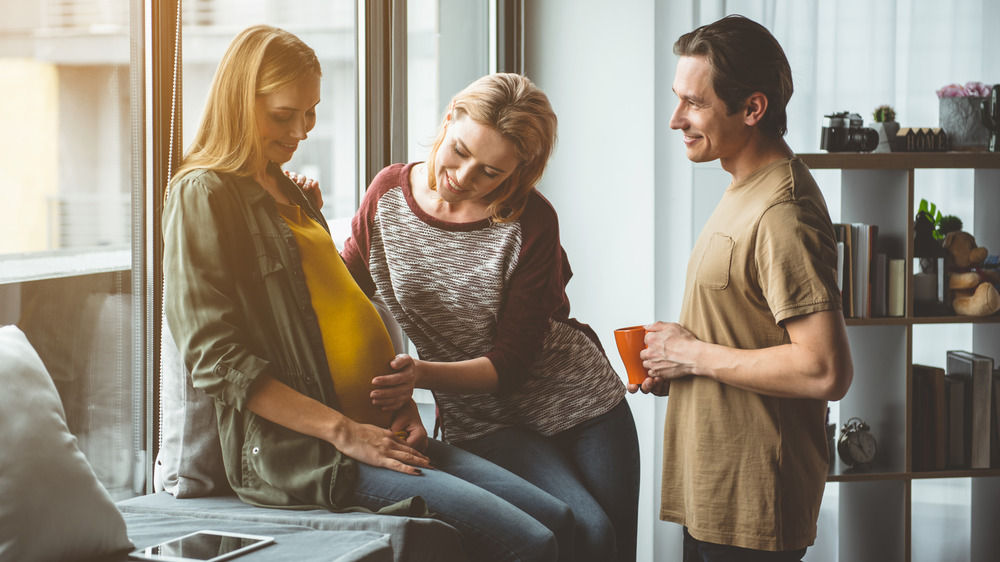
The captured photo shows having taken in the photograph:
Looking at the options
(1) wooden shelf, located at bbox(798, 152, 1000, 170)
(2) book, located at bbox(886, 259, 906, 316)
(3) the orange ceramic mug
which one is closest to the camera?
(3) the orange ceramic mug

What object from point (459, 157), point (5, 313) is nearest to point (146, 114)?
point (5, 313)

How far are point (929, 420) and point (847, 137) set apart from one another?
37.0 inches

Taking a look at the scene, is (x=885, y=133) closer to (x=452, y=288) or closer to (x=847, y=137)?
(x=847, y=137)

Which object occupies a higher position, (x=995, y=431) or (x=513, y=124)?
(x=513, y=124)

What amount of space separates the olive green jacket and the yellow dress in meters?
0.02

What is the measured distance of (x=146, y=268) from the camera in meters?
1.60

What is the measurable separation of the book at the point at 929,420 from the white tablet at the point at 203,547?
7.39 ft

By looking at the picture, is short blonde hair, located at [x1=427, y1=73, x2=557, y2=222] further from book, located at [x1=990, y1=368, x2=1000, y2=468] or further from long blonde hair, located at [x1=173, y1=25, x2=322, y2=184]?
book, located at [x1=990, y1=368, x2=1000, y2=468]

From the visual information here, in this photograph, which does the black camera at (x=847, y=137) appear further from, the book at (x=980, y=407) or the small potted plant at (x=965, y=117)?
the book at (x=980, y=407)

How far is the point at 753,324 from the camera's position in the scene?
144cm

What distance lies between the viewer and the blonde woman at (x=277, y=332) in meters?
1.33

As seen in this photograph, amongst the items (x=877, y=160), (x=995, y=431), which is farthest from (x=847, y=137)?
(x=995, y=431)

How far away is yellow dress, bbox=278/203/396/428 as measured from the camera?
145 cm

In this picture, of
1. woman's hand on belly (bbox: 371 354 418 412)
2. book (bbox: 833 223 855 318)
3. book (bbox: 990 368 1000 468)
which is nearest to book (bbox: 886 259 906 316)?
book (bbox: 833 223 855 318)
